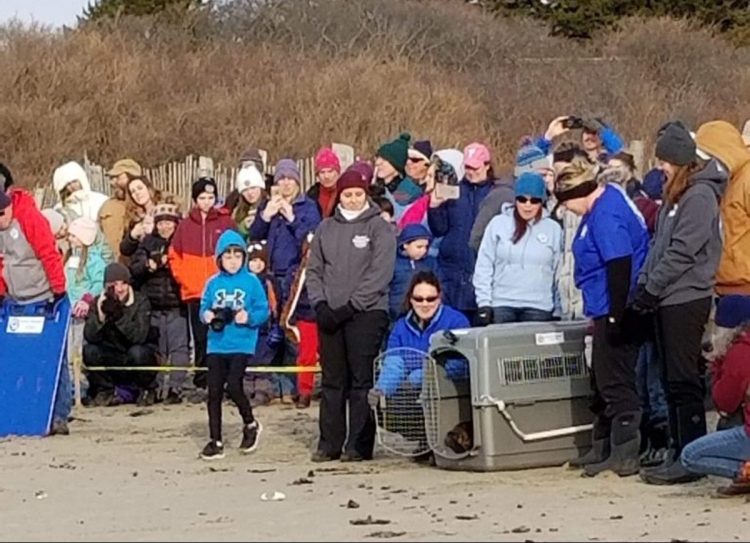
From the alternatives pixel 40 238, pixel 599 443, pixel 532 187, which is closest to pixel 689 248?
pixel 599 443

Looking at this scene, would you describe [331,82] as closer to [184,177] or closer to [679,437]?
[184,177]

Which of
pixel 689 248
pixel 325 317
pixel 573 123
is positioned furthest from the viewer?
pixel 573 123

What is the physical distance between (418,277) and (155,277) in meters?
4.69

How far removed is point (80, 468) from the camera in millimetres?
10938

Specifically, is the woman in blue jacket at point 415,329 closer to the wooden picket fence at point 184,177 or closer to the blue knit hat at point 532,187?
the blue knit hat at point 532,187

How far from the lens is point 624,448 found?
9812 mm

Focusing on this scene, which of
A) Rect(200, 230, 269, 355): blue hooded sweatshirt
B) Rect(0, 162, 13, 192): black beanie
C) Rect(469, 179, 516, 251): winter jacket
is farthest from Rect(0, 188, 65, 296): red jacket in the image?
Rect(469, 179, 516, 251): winter jacket

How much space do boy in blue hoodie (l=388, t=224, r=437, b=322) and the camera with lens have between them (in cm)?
340

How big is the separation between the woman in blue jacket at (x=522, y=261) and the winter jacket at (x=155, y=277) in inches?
171

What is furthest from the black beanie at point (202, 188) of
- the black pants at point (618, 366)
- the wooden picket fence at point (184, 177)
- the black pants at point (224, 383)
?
the wooden picket fence at point (184, 177)

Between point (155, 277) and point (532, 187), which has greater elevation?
point (532, 187)

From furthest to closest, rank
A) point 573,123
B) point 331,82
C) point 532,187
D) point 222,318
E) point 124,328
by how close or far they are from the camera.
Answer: point 331,82 → point 124,328 → point 573,123 → point 222,318 → point 532,187

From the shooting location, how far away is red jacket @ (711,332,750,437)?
29.2ft

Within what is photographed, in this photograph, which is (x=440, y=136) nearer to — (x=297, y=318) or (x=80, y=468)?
(x=297, y=318)
